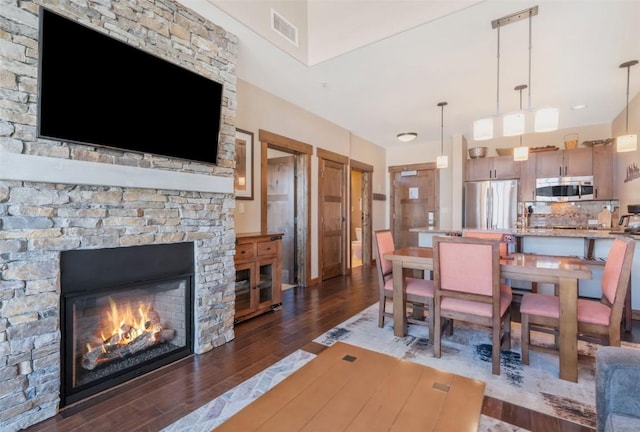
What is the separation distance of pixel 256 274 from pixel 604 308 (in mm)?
2998

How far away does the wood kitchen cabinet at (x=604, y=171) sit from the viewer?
5.33 meters

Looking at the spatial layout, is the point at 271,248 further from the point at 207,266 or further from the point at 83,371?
the point at 83,371

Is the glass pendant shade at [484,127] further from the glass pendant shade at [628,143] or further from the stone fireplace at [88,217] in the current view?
the stone fireplace at [88,217]

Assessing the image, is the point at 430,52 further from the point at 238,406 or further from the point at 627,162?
the point at 627,162

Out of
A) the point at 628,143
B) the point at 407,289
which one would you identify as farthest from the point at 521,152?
the point at 407,289

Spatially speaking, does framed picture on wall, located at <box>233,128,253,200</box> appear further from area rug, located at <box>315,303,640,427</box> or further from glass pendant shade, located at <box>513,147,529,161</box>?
glass pendant shade, located at <box>513,147,529,161</box>

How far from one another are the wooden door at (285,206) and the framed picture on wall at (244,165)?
1.16 metres

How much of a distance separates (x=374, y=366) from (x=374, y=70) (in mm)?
3080

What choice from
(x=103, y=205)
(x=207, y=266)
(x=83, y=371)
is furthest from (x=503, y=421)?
(x=103, y=205)

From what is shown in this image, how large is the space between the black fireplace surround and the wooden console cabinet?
0.74 m

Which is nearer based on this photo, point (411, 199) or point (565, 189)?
point (565, 189)

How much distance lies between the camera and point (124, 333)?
92.2 inches

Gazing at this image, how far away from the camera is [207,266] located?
2.69m

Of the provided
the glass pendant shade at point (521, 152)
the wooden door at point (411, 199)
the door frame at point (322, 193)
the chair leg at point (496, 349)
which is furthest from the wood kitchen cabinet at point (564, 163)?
the chair leg at point (496, 349)
